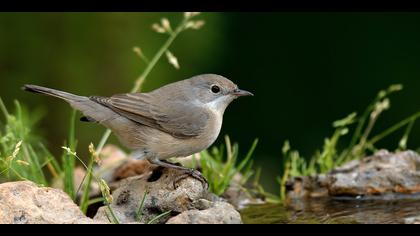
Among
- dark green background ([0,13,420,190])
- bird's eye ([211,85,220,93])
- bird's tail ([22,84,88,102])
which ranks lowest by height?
bird's tail ([22,84,88,102])

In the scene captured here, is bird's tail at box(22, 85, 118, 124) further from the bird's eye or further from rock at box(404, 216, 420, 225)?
rock at box(404, 216, 420, 225)

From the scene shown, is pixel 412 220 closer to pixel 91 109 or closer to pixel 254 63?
pixel 91 109

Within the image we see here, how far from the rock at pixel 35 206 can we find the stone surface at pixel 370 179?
2210mm

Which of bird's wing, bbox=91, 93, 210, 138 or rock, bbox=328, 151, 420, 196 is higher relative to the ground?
bird's wing, bbox=91, 93, 210, 138

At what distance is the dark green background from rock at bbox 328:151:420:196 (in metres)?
1.63

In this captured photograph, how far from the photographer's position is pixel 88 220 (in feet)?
12.5

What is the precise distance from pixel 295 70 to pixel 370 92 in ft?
2.96

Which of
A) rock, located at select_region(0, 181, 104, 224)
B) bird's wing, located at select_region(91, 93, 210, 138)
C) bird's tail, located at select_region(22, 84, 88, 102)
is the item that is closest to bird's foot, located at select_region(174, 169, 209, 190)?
bird's wing, located at select_region(91, 93, 210, 138)

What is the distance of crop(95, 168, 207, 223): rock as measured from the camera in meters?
4.41

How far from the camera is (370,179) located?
5438mm

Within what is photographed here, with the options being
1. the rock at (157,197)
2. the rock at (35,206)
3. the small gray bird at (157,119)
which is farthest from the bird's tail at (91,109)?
the rock at (35,206)
